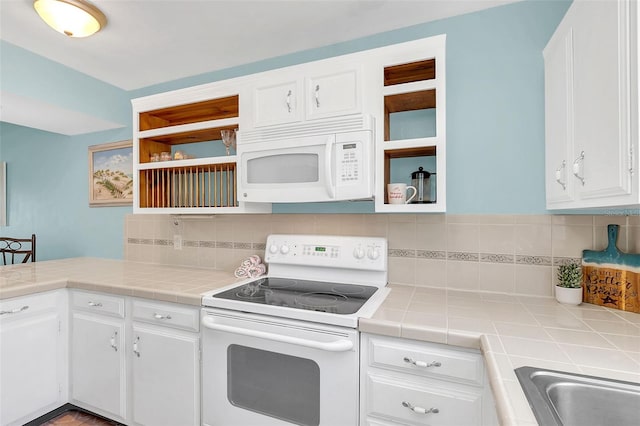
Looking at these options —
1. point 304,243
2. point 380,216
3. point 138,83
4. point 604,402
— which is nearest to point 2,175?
point 138,83

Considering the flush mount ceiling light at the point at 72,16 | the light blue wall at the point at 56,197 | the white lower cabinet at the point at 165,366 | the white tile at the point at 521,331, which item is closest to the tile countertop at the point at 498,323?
the white tile at the point at 521,331

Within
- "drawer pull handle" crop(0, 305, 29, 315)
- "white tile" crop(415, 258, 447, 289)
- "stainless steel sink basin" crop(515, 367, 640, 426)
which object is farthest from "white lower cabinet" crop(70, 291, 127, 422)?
"stainless steel sink basin" crop(515, 367, 640, 426)

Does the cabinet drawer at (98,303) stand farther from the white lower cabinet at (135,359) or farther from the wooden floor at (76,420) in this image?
the wooden floor at (76,420)

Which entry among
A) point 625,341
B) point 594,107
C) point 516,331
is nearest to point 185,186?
point 516,331

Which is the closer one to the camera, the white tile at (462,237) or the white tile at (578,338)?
the white tile at (578,338)

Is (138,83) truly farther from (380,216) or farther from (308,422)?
(308,422)

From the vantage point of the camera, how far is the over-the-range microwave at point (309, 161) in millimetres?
1517

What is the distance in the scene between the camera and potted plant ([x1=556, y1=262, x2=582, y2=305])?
4.63ft

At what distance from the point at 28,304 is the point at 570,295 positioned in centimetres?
280

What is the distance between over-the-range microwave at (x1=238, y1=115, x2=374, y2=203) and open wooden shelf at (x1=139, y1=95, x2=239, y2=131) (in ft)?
1.18

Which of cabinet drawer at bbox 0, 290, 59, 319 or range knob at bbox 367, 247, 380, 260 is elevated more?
range knob at bbox 367, 247, 380, 260

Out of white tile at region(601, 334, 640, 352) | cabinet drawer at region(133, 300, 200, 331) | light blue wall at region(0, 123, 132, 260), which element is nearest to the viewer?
white tile at region(601, 334, 640, 352)

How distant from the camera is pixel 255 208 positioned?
6.41 ft

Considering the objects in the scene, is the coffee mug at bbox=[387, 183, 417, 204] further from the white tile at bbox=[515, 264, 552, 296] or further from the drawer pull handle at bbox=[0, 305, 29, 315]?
the drawer pull handle at bbox=[0, 305, 29, 315]
